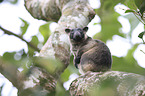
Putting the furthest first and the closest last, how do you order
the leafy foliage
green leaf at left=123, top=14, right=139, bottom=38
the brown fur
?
1. the brown fur
2. green leaf at left=123, top=14, right=139, bottom=38
3. the leafy foliage

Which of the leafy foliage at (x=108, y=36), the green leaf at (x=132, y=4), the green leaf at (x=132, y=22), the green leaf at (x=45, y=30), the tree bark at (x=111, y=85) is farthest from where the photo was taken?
the green leaf at (x=45, y=30)

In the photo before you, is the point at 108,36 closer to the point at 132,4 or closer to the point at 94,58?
the point at 94,58

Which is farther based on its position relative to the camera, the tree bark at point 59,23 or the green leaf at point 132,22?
the green leaf at point 132,22

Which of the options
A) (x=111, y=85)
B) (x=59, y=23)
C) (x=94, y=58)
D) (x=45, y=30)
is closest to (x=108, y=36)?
(x=94, y=58)

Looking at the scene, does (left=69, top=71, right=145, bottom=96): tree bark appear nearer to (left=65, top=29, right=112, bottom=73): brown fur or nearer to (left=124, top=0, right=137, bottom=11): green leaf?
(left=124, top=0, right=137, bottom=11): green leaf

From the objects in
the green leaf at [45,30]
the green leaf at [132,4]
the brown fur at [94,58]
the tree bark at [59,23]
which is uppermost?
the green leaf at [132,4]

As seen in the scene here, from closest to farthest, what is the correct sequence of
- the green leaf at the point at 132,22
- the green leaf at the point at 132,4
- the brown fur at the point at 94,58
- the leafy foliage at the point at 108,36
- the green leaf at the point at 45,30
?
the leafy foliage at the point at 108,36, the green leaf at the point at 132,4, the green leaf at the point at 132,22, the brown fur at the point at 94,58, the green leaf at the point at 45,30

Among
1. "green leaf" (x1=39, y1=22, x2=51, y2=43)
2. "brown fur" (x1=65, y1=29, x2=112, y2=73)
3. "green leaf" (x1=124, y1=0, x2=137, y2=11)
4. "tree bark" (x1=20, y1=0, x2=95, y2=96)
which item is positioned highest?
"green leaf" (x1=124, y1=0, x2=137, y2=11)

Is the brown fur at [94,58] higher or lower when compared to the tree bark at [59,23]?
lower

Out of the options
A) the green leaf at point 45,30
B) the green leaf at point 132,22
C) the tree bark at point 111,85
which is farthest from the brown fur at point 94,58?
the tree bark at point 111,85

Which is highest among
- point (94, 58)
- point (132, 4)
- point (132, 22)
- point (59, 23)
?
point (132, 4)

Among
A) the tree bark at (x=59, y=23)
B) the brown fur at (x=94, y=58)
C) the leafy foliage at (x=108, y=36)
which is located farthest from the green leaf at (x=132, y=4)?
the brown fur at (x=94, y=58)

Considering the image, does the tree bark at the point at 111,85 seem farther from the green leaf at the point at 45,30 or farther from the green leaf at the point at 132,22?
the green leaf at the point at 45,30

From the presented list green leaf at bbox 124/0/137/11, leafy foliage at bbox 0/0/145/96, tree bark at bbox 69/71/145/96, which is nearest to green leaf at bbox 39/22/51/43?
leafy foliage at bbox 0/0/145/96
